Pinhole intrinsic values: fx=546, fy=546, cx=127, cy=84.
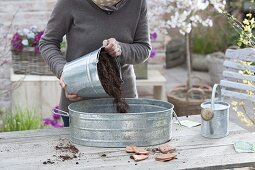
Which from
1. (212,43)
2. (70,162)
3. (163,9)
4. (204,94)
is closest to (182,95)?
(204,94)

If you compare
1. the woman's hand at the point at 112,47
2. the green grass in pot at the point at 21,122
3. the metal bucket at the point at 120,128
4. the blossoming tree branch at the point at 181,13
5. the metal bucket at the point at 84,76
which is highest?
the blossoming tree branch at the point at 181,13

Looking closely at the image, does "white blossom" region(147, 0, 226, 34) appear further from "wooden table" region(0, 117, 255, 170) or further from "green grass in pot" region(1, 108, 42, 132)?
"wooden table" region(0, 117, 255, 170)

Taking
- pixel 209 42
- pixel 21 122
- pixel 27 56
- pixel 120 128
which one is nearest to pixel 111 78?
pixel 120 128

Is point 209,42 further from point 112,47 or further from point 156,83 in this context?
point 112,47

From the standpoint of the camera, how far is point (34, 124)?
3500 millimetres

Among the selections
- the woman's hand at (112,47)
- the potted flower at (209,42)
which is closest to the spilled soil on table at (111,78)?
the woman's hand at (112,47)

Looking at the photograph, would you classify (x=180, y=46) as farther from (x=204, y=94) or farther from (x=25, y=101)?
(x=25, y=101)

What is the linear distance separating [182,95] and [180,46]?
99.7 inches

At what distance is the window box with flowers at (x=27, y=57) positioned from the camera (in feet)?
13.0

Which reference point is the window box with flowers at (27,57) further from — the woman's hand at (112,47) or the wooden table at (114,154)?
the woman's hand at (112,47)

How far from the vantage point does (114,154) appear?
204cm

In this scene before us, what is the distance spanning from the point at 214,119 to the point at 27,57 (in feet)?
6.89

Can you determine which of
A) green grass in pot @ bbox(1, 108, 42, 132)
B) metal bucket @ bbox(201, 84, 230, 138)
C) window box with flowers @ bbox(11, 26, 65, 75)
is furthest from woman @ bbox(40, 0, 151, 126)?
window box with flowers @ bbox(11, 26, 65, 75)

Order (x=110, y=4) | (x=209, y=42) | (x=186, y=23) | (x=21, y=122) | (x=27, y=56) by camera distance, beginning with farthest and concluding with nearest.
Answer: (x=209, y=42), (x=186, y=23), (x=27, y=56), (x=21, y=122), (x=110, y=4)
